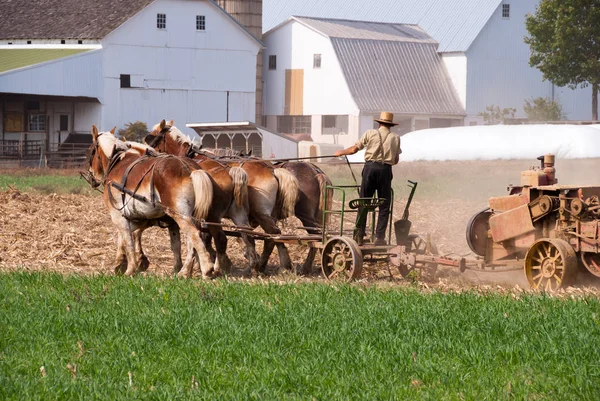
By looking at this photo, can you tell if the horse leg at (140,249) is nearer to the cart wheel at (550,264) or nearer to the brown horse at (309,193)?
the brown horse at (309,193)

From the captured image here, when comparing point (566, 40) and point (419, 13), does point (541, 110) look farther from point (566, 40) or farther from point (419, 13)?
point (419, 13)

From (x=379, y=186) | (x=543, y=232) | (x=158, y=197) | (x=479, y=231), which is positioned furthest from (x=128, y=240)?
(x=543, y=232)

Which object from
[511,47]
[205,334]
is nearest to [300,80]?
[511,47]

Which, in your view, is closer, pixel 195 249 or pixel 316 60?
pixel 195 249

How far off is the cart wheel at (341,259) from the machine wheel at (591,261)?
2758 mm

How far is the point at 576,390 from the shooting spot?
686 cm

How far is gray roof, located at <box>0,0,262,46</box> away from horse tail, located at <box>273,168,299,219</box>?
34.8 meters

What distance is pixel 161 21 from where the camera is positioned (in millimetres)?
49500

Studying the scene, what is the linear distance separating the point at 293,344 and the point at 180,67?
4258 centimetres

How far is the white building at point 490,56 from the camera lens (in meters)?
54.3

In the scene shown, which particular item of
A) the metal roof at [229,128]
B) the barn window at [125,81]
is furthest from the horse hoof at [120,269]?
the barn window at [125,81]

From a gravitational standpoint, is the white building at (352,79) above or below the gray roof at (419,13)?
below

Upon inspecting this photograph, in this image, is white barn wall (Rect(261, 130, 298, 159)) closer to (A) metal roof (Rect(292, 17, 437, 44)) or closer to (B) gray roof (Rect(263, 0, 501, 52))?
(A) metal roof (Rect(292, 17, 437, 44))

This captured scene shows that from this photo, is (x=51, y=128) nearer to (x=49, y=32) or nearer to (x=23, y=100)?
(x=23, y=100)
